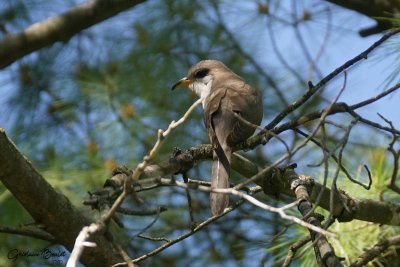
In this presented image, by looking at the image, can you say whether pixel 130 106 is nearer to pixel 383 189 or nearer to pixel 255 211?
pixel 255 211

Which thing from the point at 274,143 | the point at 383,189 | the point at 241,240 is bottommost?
the point at 241,240

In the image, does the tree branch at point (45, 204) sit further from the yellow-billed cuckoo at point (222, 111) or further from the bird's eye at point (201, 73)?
the bird's eye at point (201, 73)

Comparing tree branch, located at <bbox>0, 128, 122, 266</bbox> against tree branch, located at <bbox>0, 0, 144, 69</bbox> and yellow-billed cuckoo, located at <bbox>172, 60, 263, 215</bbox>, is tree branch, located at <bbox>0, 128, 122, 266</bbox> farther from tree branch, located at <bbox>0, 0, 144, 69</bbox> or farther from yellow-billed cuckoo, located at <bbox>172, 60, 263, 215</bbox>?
tree branch, located at <bbox>0, 0, 144, 69</bbox>

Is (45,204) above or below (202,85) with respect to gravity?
above

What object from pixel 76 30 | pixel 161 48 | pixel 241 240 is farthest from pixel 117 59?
pixel 241 240

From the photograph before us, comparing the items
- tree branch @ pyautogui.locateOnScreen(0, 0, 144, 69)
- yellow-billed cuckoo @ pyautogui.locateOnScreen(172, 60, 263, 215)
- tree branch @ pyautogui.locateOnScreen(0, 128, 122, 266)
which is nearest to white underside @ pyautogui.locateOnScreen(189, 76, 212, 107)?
yellow-billed cuckoo @ pyautogui.locateOnScreen(172, 60, 263, 215)

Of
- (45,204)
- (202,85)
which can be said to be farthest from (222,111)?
(45,204)

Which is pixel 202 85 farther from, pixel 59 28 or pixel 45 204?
pixel 45 204

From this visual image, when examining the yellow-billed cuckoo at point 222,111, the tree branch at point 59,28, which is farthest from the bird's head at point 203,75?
the tree branch at point 59,28

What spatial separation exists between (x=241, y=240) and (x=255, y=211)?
0.20 m

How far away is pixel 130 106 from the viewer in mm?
4484

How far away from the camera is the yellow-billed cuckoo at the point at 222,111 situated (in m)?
2.62

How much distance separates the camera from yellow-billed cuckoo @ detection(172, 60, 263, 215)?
2617mm

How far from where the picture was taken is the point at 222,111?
10.3 feet
